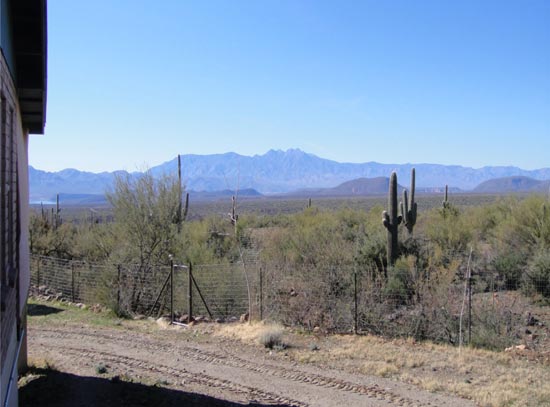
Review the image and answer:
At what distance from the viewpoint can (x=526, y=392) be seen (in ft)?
31.0

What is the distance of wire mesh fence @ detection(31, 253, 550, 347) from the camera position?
1338cm

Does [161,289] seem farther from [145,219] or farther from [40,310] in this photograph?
[40,310]

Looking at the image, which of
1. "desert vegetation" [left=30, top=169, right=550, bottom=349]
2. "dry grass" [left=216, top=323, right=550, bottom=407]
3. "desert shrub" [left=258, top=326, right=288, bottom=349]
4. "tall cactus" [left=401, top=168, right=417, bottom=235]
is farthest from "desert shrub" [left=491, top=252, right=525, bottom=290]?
"desert shrub" [left=258, top=326, right=288, bottom=349]

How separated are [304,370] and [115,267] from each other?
9839 millimetres

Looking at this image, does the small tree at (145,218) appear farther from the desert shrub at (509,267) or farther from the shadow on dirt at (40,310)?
the desert shrub at (509,267)

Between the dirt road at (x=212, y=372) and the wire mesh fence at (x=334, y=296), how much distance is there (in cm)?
260

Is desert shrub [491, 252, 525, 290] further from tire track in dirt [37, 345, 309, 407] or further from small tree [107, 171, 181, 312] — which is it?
small tree [107, 171, 181, 312]

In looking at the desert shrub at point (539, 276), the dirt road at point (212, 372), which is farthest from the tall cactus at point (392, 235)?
the dirt road at point (212, 372)

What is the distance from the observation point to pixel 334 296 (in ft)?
50.2

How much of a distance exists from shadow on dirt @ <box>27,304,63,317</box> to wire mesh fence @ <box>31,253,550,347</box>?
4.18 feet

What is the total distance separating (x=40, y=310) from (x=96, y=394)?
9.46 metres

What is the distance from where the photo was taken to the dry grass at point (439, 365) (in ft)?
31.2

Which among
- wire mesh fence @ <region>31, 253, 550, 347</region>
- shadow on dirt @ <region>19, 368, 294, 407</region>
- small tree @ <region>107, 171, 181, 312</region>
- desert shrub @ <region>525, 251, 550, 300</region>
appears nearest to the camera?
shadow on dirt @ <region>19, 368, 294, 407</region>

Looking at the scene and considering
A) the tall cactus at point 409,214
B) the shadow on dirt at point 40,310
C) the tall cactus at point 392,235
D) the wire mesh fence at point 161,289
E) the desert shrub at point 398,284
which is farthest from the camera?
the tall cactus at point 409,214
